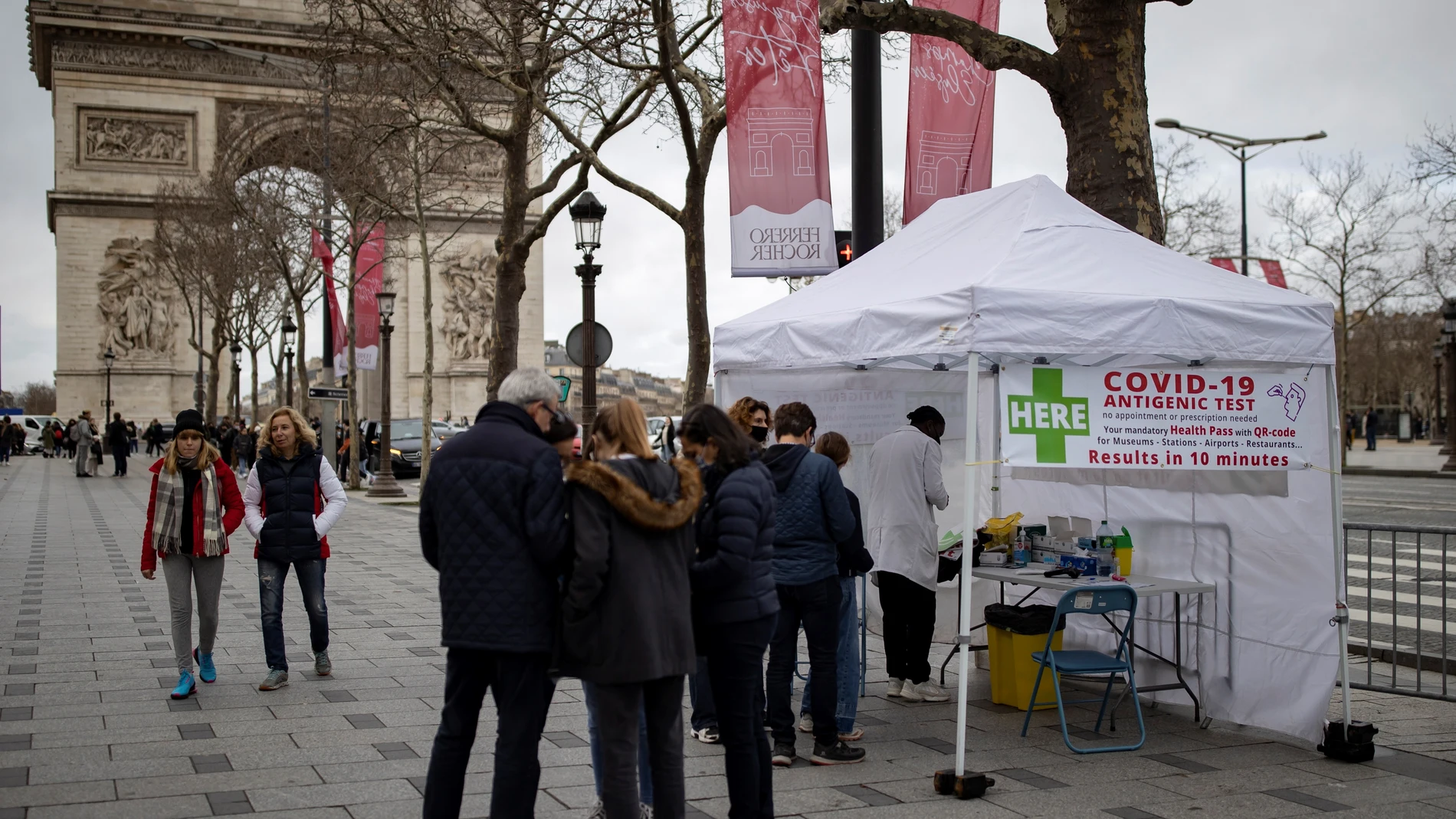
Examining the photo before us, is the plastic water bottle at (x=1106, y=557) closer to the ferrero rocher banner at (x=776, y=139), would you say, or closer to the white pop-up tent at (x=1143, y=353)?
the white pop-up tent at (x=1143, y=353)

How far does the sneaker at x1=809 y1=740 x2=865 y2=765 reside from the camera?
256 inches

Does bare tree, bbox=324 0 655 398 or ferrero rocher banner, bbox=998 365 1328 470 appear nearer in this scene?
ferrero rocher banner, bbox=998 365 1328 470

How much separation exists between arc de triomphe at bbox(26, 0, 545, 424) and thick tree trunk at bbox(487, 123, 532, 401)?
24.8 metres

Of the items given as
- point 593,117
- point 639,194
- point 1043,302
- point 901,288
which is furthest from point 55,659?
point 593,117

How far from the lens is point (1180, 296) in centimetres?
673

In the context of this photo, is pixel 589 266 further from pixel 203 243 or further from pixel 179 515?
pixel 203 243

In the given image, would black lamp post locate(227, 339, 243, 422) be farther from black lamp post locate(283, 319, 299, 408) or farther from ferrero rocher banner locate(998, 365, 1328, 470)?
ferrero rocher banner locate(998, 365, 1328, 470)

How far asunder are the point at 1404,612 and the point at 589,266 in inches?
422

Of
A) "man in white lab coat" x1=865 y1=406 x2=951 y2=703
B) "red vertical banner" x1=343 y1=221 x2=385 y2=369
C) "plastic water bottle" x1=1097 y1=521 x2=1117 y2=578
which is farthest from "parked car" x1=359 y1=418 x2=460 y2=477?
"plastic water bottle" x1=1097 y1=521 x2=1117 y2=578

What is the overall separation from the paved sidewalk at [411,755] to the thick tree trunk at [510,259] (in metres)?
9.70

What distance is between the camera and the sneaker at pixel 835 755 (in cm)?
650

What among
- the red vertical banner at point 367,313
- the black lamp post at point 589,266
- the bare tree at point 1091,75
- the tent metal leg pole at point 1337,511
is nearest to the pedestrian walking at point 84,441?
the red vertical banner at point 367,313

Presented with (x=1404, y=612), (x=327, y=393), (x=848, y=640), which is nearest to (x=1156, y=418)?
(x=848, y=640)

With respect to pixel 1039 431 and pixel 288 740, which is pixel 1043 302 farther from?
pixel 288 740
